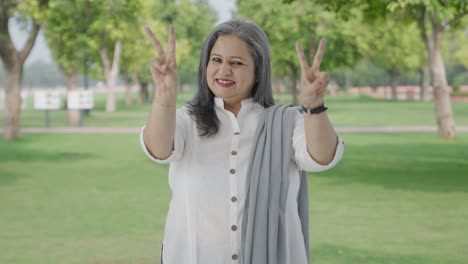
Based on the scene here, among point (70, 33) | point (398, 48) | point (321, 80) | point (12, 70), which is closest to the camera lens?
point (321, 80)

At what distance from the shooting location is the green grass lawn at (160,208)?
799 cm

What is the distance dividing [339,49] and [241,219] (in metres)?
43.8

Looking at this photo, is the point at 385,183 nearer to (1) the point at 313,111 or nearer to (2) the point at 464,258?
(2) the point at 464,258

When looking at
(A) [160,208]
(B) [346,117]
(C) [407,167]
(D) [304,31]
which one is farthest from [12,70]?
(D) [304,31]

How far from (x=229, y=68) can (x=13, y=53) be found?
2091 cm

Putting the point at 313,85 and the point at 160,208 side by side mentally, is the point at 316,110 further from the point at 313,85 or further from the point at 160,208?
the point at 160,208

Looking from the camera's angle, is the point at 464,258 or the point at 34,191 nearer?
the point at 464,258

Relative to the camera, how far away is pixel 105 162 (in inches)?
666

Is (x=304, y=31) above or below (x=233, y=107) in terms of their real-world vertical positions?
above

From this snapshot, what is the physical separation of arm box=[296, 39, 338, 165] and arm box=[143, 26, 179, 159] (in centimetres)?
51

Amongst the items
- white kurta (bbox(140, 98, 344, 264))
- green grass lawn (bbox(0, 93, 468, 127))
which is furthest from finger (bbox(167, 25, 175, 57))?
green grass lawn (bbox(0, 93, 468, 127))

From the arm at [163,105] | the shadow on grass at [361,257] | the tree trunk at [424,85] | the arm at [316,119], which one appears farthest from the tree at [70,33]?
the tree trunk at [424,85]

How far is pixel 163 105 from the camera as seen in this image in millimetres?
3156

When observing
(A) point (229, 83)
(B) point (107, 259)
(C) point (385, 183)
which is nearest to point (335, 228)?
(B) point (107, 259)
